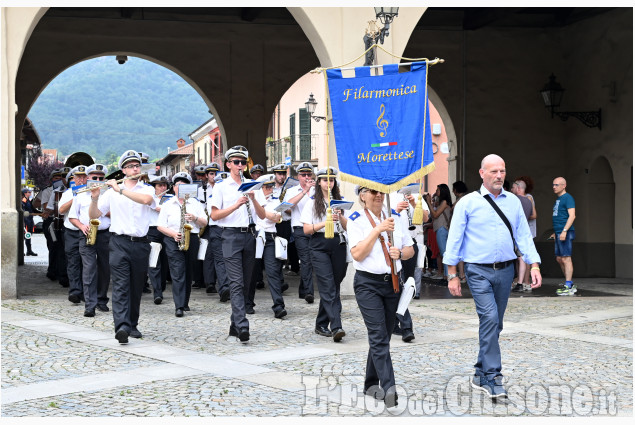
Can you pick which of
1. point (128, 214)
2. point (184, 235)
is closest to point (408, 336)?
point (128, 214)

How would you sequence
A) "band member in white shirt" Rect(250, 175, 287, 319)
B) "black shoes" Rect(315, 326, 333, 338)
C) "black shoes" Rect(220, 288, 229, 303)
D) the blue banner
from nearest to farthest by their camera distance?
the blue banner < "black shoes" Rect(315, 326, 333, 338) < "band member in white shirt" Rect(250, 175, 287, 319) < "black shoes" Rect(220, 288, 229, 303)

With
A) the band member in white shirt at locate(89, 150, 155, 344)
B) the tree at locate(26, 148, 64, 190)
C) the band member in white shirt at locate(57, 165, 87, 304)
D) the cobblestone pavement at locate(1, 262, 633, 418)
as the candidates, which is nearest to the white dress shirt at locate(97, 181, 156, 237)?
the band member in white shirt at locate(89, 150, 155, 344)

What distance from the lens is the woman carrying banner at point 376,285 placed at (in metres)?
6.01

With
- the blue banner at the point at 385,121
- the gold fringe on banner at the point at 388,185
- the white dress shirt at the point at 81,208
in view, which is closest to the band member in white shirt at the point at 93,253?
the white dress shirt at the point at 81,208

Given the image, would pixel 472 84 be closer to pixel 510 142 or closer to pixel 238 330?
pixel 510 142

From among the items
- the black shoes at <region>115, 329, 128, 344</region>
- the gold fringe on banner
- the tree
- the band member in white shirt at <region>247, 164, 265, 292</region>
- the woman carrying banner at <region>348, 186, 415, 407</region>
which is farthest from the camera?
the tree

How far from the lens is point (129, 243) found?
884 cm

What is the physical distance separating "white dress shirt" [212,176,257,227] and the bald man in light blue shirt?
2942 millimetres

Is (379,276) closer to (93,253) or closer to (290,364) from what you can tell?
(290,364)

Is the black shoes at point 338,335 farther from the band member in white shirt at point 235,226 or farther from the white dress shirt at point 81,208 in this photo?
the white dress shirt at point 81,208

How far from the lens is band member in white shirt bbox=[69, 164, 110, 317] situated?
1038 cm

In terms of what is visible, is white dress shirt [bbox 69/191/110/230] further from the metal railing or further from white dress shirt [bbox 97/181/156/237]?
the metal railing

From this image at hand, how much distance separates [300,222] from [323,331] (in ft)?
7.55

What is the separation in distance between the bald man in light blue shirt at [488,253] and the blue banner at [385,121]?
82 cm
